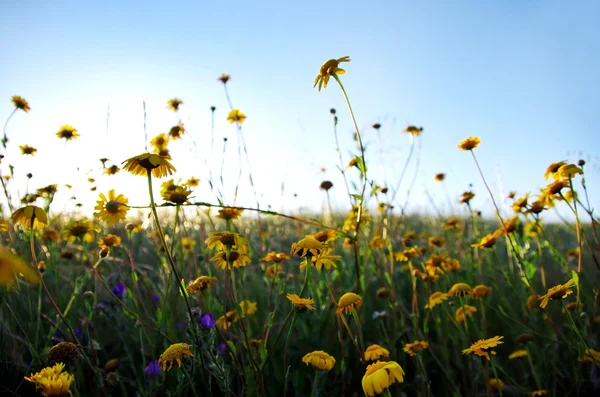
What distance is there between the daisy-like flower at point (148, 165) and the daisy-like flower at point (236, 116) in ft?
6.66

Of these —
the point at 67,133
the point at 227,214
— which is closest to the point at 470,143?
the point at 227,214

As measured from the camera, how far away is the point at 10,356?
1946 mm

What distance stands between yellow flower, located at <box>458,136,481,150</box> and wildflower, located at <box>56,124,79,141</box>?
9.06 feet

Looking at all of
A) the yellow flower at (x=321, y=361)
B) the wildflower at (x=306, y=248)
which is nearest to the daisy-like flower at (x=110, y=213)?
the wildflower at (x=306, y=248)

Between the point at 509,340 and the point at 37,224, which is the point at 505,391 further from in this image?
the point at 37,224

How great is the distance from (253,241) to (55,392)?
9.91 feet

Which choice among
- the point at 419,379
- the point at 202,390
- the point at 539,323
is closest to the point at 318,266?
the point at 419,379

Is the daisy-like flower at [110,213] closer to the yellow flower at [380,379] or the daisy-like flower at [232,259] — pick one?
the daisy-like flower at [232,259]

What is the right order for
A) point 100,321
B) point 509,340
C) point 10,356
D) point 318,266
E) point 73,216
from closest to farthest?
point 318,266
point 10,356
point 509,340
point 100,321
point 73,216

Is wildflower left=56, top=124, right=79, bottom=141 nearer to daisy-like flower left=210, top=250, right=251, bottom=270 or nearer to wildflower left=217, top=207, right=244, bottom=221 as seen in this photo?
wildflower left=217, top=207, right=244, bottom=221

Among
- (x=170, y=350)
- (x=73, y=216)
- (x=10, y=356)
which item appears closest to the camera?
(x=170, y=350)

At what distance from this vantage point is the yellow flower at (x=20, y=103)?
3102mm

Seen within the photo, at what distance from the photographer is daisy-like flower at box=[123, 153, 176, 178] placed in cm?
121

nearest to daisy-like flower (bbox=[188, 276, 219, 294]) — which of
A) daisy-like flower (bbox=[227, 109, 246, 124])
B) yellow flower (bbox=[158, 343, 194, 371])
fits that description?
yellow flower (bbox=[158, 343, 194, 371])
